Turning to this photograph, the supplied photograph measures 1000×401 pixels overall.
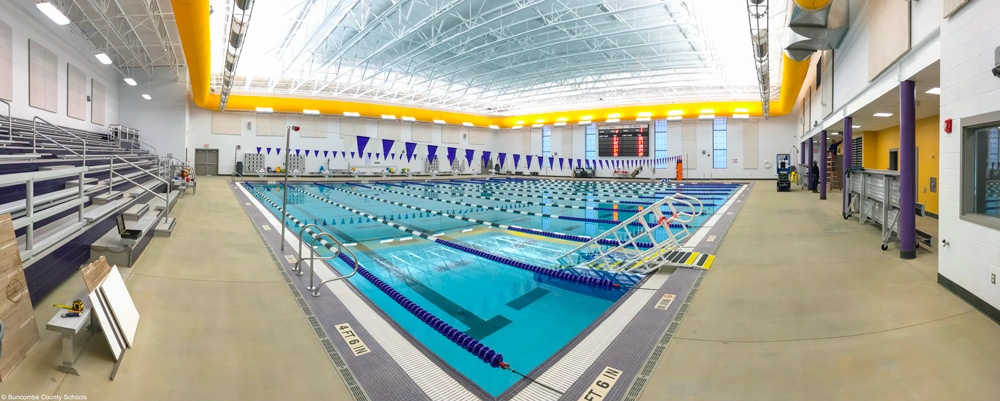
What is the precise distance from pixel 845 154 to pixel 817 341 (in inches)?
335

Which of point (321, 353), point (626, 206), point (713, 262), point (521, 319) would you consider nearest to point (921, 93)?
point (713, 262)

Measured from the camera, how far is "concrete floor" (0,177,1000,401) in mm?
1954

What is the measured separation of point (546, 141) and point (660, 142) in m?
7.98

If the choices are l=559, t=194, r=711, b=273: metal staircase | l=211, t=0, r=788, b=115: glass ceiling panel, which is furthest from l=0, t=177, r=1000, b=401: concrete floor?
l=211, t=0, r=788, b=115: glass ceiling panel

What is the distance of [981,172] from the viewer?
340 cm

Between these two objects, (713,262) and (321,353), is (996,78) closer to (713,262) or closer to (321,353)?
(713,262)

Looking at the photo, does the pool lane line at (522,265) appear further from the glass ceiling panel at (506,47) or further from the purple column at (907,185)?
the glass ceiling panel at (506,47)

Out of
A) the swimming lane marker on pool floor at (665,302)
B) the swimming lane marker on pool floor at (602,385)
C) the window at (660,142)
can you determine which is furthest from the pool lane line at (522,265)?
the window at (660,142)

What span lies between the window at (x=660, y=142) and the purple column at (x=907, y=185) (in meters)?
20.8

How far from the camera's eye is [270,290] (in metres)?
3.45

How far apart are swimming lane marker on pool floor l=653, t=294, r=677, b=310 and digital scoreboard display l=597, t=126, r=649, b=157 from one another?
23.5 meters

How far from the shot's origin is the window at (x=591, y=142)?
27.5m

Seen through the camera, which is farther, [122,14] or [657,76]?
[657,76]

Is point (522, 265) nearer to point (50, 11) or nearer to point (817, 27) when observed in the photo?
point (817, 27)
